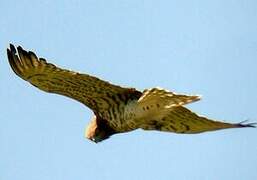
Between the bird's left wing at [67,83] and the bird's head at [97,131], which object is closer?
the bird's left wing at [67,83]

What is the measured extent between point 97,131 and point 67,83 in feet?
3.03

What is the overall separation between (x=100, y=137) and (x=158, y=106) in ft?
4.03

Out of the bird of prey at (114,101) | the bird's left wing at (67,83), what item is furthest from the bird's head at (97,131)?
the bird's left wing at (67,83)

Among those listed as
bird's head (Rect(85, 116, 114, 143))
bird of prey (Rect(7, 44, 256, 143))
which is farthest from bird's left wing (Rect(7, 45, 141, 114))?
bird's head (Rect(85, 116, 114, 143))

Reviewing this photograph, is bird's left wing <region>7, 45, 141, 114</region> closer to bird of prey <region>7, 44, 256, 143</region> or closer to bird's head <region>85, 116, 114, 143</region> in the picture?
bird of prey <region>7, 44, 256, 143</region>

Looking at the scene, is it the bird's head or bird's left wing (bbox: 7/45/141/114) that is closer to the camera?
bird's left wing (bbox: 7/45/141/114)

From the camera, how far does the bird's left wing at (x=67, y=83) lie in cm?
1653

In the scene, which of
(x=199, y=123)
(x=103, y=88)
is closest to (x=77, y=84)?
(x=103, y=88)

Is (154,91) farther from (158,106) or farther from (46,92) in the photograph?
(46,92)

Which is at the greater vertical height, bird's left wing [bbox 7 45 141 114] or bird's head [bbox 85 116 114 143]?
bird's left wing [bbox 7 45 141 114]

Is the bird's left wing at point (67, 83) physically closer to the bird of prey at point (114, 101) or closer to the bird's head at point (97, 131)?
the bird of prey at point (114, 101)

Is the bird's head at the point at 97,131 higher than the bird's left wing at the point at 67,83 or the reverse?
the reverse

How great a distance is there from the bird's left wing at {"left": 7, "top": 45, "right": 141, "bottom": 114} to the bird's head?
0.68 feet

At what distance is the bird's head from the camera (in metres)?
17.3
